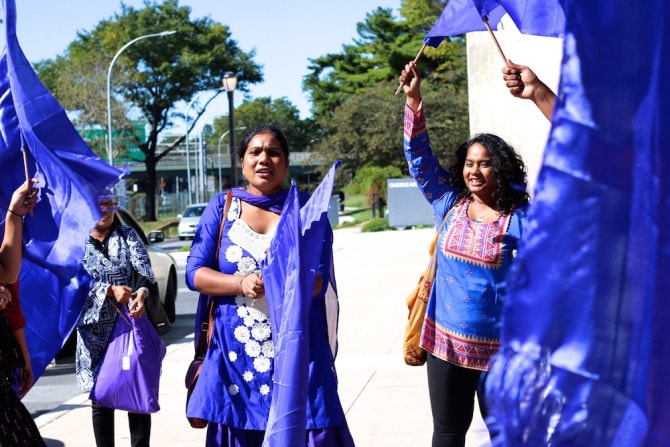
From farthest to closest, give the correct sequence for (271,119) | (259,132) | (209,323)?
1. (271,119)
2. (259,132)
3. (209,323)

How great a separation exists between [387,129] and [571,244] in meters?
43.6

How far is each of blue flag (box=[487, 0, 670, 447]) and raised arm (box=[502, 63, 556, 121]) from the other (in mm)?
1404

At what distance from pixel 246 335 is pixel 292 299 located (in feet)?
1.60

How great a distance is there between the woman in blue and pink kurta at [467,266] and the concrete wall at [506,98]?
5.89 metres

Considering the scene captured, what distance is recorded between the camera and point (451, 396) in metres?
4.39

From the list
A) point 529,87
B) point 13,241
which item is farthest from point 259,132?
point 529,87

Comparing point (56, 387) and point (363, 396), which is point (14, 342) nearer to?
point (363, 396)

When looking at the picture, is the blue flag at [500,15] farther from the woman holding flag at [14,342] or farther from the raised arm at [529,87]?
the woman holding flag at [14,342]

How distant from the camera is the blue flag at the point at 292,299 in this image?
3.70 metres

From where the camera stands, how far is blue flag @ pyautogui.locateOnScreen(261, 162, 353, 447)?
12.1 ft

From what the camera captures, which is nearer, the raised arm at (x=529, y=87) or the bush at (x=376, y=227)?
the raised arm at (x=529, y=87)

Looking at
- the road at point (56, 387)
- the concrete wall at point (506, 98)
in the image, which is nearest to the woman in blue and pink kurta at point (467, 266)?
the road at point (56, 387)

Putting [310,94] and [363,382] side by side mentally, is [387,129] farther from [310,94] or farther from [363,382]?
[363,382]

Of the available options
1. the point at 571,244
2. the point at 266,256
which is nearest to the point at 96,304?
the point at 266,256
